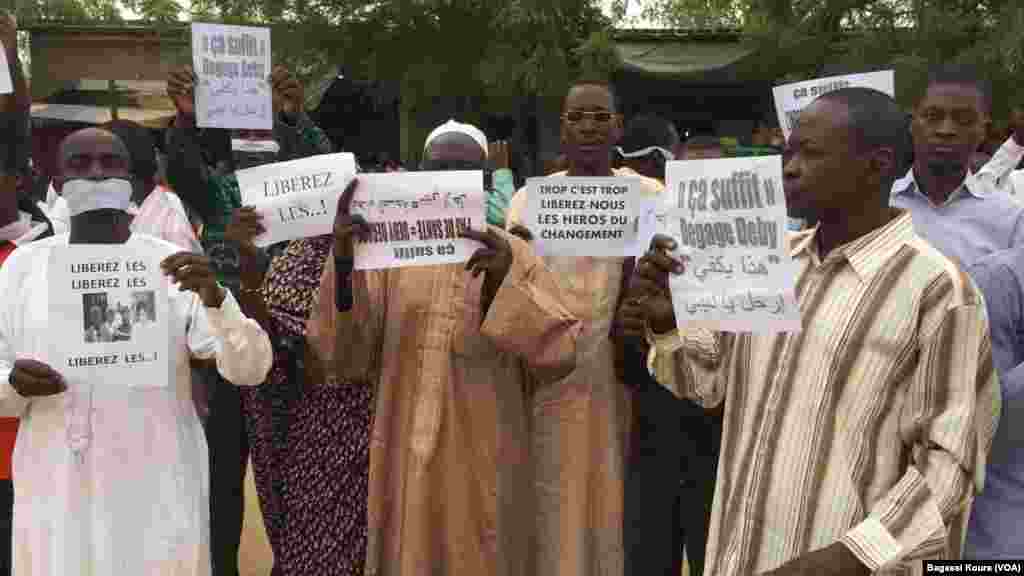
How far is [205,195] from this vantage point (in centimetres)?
502

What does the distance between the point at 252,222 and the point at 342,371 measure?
60cm

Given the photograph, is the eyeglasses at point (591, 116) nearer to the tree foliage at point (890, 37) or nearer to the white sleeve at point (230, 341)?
the white sleeve at point (230, 341)

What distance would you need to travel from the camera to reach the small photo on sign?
3.38 meters

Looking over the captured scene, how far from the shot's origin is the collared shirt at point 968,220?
4027 millimetres

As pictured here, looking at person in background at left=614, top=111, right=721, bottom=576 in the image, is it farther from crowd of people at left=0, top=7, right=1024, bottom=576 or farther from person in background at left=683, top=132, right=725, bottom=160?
person in background at left=683, top=132, right=725, bottom=160

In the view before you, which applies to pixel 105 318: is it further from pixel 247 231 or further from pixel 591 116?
pixel 591 116

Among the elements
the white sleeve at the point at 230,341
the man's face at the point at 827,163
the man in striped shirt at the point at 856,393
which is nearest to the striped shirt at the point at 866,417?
the man in striped shirt at the point at 856,393

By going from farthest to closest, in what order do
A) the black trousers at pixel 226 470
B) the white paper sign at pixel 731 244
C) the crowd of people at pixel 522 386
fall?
the black trousers at pixel 226 470 → the white paper sign at pixel 731 244 → the crowd of people at pixel 522 386

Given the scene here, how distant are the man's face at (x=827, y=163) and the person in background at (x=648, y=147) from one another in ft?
9.56

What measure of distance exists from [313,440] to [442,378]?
0.54 meters

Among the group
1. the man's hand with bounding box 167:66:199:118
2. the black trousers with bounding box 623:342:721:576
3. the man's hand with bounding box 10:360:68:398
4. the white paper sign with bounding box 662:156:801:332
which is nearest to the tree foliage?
the black trousers with bounding box 623:342:721:576

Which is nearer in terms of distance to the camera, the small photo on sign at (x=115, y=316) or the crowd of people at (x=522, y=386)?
the crowd of people at (x=522, y=386)

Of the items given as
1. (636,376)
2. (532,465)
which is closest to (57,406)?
(532,465)

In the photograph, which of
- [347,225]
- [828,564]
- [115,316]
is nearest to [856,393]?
[828,564]
